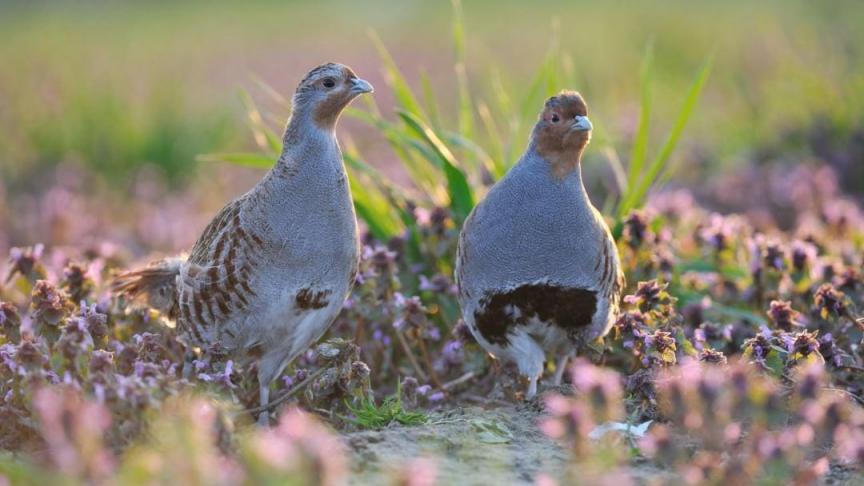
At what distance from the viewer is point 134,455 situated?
2822 mm

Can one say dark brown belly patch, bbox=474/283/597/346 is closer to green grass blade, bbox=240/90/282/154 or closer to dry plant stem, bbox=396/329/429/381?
dry plant stem, bbox=396/329/429/381

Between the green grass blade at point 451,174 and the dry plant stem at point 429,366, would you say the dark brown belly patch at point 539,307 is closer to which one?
the dry plant stem at point 429,366

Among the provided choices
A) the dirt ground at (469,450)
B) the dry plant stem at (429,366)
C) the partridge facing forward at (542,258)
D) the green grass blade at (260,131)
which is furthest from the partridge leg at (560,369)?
the green grass blade at (260,131)

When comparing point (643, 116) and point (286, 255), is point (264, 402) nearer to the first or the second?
point (286, 255)

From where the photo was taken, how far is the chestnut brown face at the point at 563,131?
13.3ft

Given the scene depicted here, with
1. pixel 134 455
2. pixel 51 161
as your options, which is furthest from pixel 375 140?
pixel 134 455

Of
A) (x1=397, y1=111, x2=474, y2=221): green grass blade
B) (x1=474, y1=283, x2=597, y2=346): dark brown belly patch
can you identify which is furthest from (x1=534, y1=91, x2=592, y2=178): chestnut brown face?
(x1=397, y1=111, x2=474, y2=221): green grass blade

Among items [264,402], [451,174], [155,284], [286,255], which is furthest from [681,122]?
[155,284]

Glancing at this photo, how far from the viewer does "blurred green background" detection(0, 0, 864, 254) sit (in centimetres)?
904

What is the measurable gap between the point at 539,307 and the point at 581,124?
66 centimetres

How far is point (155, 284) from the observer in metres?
4.54

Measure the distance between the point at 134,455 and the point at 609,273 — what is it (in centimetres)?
190

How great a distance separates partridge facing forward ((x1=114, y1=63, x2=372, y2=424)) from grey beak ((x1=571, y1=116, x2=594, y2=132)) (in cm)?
74

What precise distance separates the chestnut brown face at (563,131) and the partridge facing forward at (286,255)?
2.14ft
